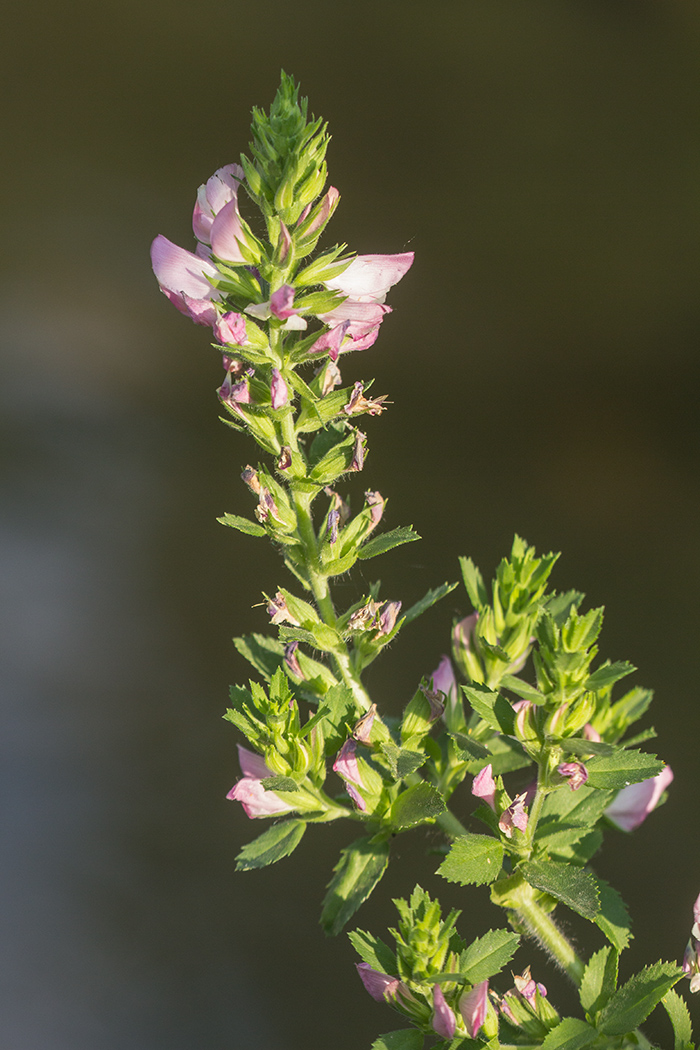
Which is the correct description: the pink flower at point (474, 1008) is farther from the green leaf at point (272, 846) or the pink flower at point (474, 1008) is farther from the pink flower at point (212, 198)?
the pink flower at point (212, 198)

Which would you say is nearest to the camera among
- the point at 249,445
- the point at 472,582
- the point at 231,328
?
the point at 231,328

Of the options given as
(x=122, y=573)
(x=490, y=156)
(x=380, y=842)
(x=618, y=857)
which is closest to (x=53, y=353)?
(x=122, y=573)

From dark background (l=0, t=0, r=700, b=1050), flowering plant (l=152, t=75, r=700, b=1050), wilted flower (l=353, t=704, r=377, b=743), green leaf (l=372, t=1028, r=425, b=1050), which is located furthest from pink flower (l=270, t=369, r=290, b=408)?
dark background (l=0, t=0, r=700, b=1050)

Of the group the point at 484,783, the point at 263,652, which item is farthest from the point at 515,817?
the point at 263,652

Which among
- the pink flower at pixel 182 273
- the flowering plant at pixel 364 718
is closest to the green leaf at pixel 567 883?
the flowering plant at pixel 364 718

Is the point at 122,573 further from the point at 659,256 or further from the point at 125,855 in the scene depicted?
the point at 659,256

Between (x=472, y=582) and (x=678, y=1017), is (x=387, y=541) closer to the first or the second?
(x=472, y=582)
